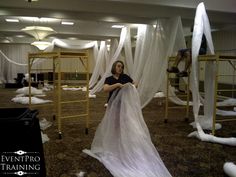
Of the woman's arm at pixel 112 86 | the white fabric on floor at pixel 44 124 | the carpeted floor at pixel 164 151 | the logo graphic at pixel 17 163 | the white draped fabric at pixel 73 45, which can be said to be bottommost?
the carpeted floor at pixel 164 151

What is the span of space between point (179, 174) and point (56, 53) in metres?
2.24

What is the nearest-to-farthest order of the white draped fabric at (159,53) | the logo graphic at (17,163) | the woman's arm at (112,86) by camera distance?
the logo graphic at (17,163) < the woman's arm at (112,86) < the white draped fabric at (159,53)

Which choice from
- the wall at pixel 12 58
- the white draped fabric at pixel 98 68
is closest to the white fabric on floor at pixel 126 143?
the white draped fabric at pixel 98 68

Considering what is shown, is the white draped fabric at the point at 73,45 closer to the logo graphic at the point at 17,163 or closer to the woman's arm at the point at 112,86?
the woman's arm at the point at 112,86

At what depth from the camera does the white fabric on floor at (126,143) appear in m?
2.54

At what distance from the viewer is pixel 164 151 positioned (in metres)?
3.20

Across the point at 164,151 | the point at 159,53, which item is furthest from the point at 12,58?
the point at 164,151

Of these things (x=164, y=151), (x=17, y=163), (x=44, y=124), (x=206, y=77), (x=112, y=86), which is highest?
(x=206, y=77)

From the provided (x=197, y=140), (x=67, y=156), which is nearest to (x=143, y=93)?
(x=197, y=140)

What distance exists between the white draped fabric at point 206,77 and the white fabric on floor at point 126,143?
50.0 inches

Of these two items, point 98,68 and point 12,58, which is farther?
point 12,58

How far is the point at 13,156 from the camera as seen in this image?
1.40 meters

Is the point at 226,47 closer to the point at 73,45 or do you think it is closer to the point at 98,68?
the point at 98,68

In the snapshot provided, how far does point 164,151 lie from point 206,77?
1.68 m
